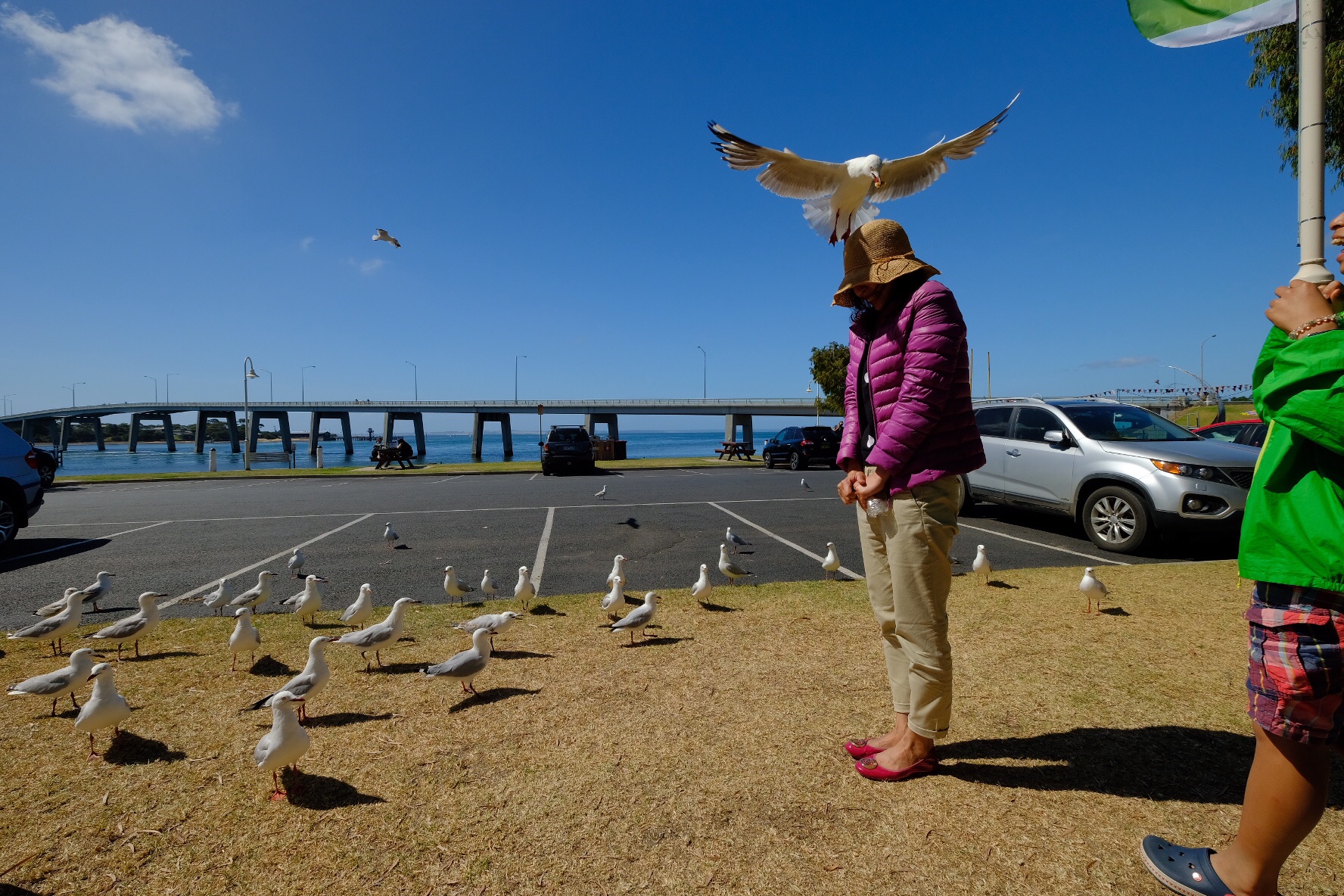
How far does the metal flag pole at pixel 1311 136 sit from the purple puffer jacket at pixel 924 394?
83.8 inches

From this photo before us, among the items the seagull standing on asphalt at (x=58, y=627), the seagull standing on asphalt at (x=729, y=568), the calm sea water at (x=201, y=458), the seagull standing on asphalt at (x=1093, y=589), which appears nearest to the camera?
the seagull standing on asphalt at (x=58, y=627)

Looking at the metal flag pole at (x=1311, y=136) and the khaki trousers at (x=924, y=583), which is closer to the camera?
the khaki trousers at (x=924, y=583)

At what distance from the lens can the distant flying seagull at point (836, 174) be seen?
545 cm

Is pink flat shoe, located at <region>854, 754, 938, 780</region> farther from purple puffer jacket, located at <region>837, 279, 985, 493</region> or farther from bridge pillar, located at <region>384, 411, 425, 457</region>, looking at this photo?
bridge pillar, located at <region>384, 411, 425, 457</region>

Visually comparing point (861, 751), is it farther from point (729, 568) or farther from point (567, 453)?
point (567, 453)

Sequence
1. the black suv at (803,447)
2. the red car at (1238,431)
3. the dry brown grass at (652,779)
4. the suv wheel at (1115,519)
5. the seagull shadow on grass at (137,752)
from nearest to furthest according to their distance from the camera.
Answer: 1. the dry brown grass at (652,779)
2. the seagull shadow on grass at (137,752)
3. the suv wheel at (1115,519)
4. the red car at (1238,431)
5. the black suv at (803,447)

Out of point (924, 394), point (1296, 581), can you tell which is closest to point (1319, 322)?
point (1296, 581)

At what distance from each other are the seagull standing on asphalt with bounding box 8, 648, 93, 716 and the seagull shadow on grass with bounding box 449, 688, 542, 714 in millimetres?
2002

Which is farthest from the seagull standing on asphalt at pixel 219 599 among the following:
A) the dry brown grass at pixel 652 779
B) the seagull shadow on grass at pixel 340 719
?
the seagull shadow on grass at pixel 340 719

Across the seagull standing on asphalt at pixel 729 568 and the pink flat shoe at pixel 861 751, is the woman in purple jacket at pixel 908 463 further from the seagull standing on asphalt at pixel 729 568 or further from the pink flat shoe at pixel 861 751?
the seagull standing on asphalt at pixel 729 568

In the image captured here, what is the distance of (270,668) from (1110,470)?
8.81 metres

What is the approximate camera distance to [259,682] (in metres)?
3.85

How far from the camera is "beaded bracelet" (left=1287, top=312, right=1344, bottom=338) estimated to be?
66.6 inches

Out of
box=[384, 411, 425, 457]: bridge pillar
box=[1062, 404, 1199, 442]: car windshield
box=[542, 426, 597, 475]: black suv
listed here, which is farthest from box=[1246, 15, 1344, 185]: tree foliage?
box=[384, 411, 425, 457]: bridge pillar
